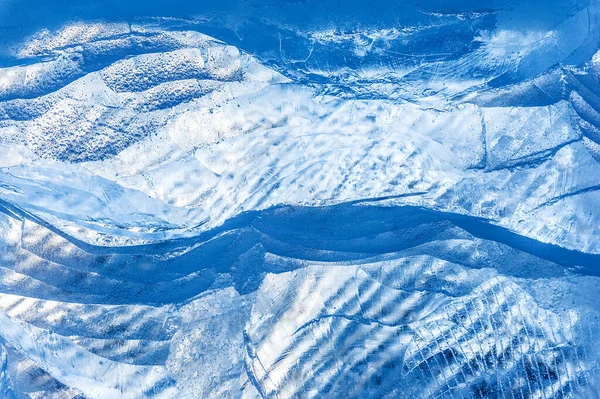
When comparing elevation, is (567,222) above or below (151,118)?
below

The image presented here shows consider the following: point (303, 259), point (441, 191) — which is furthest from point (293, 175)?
point (441, 191)

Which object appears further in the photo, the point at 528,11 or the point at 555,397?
the point at 528,11

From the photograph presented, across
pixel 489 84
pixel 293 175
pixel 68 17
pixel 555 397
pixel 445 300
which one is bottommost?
pixel 555 397

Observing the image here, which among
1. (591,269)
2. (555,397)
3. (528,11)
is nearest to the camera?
(555,397)

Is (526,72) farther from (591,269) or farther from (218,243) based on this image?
(218,243)

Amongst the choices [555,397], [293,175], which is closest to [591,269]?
[555,397]

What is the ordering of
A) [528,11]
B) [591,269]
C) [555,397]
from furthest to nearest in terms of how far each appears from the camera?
1. [528,11]
2. [591,269]
3. [555,397]
